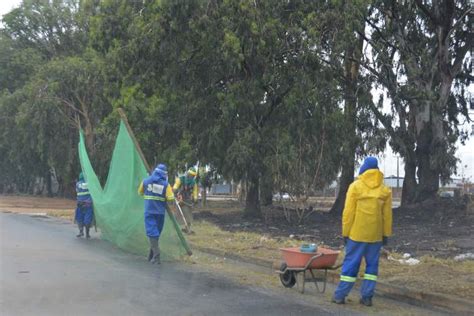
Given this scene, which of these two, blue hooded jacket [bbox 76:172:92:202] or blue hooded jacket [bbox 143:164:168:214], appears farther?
blue hooded jacket [bbox 76:172:92:202]

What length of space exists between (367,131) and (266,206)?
6.34 m

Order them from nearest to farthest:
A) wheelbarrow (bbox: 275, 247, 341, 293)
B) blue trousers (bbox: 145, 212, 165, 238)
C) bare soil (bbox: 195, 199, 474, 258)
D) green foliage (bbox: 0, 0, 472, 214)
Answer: wheelbarrow (bbox: 275, 247, 341, 293)
blue trousers (bbox: 145, 212, 165, 238)
bare soil (bbox: 195, 199, 474, 258)
green foliage (bbox: 0, 0, 472, 214)

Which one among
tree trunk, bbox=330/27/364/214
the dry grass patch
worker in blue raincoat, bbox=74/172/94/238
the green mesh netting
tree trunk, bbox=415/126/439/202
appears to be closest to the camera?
the dry grass patch

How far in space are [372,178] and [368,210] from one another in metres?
0.45

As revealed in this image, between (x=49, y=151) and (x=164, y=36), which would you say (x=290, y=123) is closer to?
(x=164, y=36)

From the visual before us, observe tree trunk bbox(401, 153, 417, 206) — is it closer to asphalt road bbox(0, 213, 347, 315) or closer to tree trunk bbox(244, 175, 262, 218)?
tree trunk bbox(244, 175, 262, 218)

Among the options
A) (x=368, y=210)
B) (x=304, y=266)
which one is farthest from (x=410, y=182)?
(x=368, y=210)

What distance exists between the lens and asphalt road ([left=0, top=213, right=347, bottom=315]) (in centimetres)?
704

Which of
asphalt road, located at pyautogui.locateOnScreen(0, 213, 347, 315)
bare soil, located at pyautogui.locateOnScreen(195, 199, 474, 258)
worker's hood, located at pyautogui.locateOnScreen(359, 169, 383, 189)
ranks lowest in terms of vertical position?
asphalt road, located at pyautogui.locateOnScreen(0, 213, 347, 315)

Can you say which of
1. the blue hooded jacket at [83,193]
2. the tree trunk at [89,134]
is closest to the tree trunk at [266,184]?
the blue hooded jacket at [83,193]

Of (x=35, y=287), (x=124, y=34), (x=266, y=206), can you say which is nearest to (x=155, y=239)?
(x=35, y=287)

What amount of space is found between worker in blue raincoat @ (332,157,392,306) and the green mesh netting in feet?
14.7

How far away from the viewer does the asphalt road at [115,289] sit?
704cm

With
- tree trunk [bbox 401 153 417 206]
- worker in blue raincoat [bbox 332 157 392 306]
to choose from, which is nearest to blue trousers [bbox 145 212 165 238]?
worker in blue raincoat [bbox 332 157 392 306]
